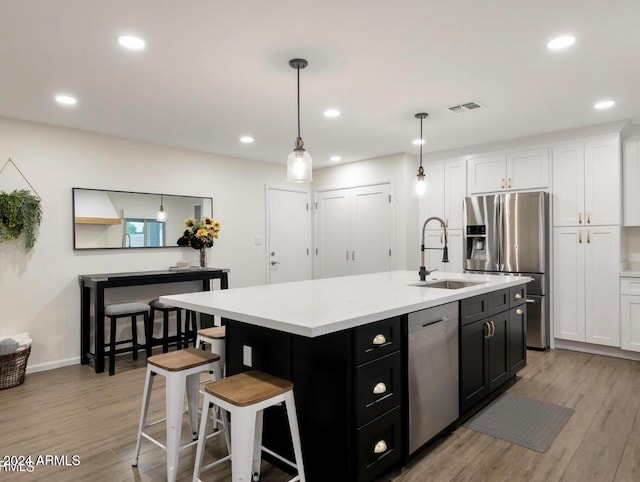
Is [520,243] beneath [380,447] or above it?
above

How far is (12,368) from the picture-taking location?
338cm

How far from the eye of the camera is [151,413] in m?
2.83

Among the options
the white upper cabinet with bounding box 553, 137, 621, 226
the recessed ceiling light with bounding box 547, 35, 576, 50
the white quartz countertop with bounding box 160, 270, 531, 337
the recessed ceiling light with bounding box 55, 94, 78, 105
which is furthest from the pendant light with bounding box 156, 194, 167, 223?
the white upper cabinet with bounding box 553, 137, 621, 226

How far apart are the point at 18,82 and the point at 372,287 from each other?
292 cm

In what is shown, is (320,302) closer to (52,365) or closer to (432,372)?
(432,372)

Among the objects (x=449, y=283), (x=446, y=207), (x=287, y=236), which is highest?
(x=446, y=207)

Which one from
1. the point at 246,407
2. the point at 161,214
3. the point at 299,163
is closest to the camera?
the point at 246,407

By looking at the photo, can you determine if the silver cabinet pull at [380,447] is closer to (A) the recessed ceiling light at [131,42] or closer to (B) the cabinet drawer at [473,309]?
(B) the cabinet drawer at [473,309]

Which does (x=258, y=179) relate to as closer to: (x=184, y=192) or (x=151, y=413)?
(x=184, y=192)

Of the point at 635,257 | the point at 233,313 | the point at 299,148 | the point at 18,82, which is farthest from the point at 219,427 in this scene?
the point at 635,257

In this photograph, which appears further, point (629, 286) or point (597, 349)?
point (597, 349)

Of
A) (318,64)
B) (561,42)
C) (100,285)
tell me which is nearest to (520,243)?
(561,42)

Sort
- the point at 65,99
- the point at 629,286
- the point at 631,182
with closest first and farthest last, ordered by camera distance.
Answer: the point at 65,99 → the point at 629,286 → the point at 631,182

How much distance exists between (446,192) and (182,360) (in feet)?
13.6
